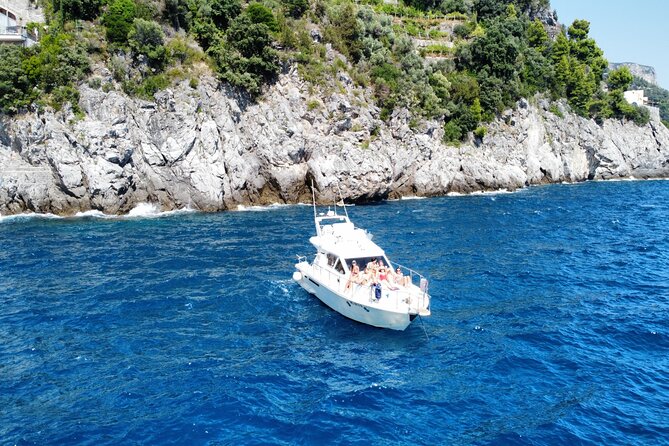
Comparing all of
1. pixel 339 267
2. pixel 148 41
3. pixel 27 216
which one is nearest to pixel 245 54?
pixel 148 41

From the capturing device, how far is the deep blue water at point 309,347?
16.6m

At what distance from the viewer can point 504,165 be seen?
233 ft

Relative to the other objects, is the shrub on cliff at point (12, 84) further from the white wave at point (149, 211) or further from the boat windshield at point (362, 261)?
the boat windshield at point (362, 261)

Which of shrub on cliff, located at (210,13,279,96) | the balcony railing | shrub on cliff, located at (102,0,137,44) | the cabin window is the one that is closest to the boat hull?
the cabin window

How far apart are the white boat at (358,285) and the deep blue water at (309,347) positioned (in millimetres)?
878

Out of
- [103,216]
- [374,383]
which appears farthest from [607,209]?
[103,216]

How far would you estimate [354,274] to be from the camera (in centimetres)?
2581

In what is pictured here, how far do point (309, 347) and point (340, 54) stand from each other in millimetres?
50402

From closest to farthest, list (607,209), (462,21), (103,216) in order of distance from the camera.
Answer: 1. (103,216)
2. (607,209)
3. (462,21)

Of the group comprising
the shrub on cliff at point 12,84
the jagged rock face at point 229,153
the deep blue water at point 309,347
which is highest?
the shrub on cliff at point 12,84

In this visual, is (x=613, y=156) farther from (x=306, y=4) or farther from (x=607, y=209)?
(x=306, y=4)

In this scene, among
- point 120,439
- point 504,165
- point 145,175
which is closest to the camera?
point 120,439

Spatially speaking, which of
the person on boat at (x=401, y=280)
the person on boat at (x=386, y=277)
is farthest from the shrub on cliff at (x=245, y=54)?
the person on boat at (x=401, y=280)

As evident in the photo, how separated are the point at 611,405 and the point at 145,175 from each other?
4482 cm
